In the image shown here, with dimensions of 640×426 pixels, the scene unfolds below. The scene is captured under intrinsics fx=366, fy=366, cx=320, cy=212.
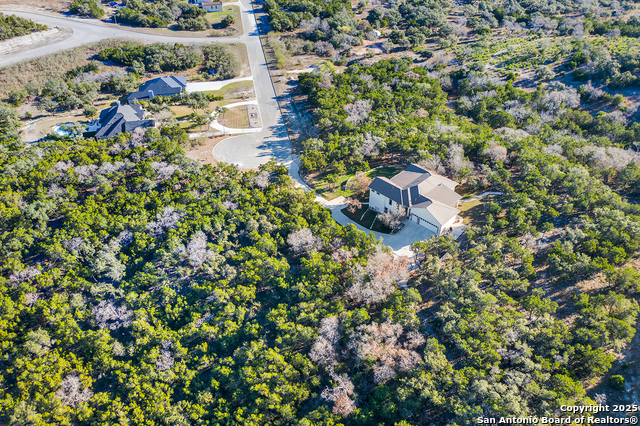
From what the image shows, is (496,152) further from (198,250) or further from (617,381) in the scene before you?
(198,250)

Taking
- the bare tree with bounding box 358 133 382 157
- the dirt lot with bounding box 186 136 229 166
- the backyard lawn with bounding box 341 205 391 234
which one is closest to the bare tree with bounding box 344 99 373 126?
the bare tree with bounding box 358 133 382 157

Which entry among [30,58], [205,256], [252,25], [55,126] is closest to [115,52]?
[30,58]

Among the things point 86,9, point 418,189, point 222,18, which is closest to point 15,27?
point 86,9

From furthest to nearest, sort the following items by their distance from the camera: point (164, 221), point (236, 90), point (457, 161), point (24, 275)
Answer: point (236, 90)
point (457, 161)
point (164, 221)
point (24, 275)

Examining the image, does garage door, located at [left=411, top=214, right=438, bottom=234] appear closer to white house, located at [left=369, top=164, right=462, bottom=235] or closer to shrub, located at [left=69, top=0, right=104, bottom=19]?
white house, located at [left=369, top=164, right=462, bottom=235]

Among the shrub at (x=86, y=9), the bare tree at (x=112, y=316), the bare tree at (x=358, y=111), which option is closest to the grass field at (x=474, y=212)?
the bare tree at (x=358, y=111)

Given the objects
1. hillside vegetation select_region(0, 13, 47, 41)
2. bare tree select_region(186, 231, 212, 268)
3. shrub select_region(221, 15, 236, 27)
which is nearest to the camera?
bare tree select_region(186, 231, 212, 268)

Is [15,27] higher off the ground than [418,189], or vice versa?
[15,27]
